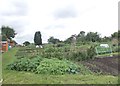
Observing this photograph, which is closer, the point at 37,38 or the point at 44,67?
the point at 44,67

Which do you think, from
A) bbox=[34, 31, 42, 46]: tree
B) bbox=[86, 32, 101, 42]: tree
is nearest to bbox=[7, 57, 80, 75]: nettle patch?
bbox=[34, 31, 42, 46]: tree

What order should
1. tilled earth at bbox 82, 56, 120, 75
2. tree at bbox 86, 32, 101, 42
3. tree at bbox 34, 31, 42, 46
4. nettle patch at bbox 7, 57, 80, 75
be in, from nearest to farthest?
nettle patch at bbox 7, 57, 80, 75 < tilled earth at bbox 82, 56, 120, 75 < tree at bbox 34, 31, 42, 46 < tree at bbox 86, 32, 101, 42

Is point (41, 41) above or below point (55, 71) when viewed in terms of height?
above

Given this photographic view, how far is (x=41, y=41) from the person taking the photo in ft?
148

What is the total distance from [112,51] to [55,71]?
1864cm

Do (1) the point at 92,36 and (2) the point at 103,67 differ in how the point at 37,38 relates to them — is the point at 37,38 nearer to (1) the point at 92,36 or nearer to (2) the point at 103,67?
(1) the point at 92,36

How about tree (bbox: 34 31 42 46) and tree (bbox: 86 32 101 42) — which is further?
tree (bbox: 86 32 101 42)

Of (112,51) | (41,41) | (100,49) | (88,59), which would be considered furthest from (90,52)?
(41,41)

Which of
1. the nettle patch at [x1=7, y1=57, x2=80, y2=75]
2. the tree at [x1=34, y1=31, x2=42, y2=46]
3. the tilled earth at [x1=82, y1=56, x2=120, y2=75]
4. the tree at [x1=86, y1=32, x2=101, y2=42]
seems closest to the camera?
the nettle patch at [x1=7, y1=57, x2=80, y2=75]

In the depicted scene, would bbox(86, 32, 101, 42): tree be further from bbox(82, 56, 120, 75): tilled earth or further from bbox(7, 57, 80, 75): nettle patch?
bbox(7, 57, 80, 75): nettle patch

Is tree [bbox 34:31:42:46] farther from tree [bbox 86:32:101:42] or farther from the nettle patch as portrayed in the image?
the nettle patch

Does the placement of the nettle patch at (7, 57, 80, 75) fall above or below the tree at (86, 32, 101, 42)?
below

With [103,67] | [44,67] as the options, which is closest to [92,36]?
[103,67]

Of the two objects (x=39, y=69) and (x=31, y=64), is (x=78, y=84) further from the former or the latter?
(x=31, y=64)
